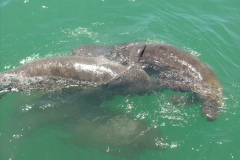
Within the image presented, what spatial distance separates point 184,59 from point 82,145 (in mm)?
5326

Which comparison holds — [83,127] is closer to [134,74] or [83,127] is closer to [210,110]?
[134,74]

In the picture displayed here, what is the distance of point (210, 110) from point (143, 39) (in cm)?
559

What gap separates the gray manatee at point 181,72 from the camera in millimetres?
6929

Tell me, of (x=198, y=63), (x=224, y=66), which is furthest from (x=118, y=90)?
(x=224, y=66)

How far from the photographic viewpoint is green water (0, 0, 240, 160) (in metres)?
5.66

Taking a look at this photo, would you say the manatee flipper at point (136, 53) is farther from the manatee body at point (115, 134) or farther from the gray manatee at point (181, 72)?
the manatee body at point (115, 134)

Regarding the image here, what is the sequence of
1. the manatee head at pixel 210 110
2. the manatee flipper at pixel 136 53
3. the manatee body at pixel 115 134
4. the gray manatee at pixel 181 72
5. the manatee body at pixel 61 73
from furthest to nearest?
the manatee flipper at pixel 136 53, the gray manatee at pixel 181 72, the manatee body at pixel 61 73, the manatee head at pixel 210 110, the manatee body at pixel 115 134

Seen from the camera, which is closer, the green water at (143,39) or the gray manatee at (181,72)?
the green water at (143,39)

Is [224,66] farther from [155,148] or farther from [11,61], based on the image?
[11,61]

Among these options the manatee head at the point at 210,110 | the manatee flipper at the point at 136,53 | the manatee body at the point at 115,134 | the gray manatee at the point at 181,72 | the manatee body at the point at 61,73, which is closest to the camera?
the manatee body at the point at 115,134

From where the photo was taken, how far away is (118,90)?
272 inches

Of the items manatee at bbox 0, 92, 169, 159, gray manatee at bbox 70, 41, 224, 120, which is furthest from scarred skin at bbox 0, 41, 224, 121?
manatee at bbox 0, 92, 169, 159

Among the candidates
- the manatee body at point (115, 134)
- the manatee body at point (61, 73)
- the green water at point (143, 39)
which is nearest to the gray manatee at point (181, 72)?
the green water at point (143, 39)

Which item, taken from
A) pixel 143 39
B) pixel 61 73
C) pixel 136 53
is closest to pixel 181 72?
pixel 136 53
